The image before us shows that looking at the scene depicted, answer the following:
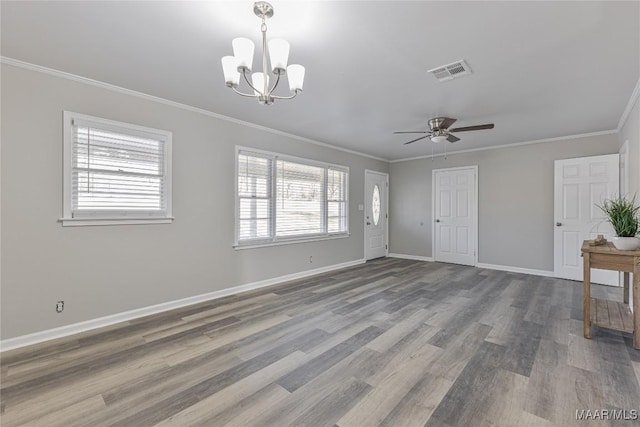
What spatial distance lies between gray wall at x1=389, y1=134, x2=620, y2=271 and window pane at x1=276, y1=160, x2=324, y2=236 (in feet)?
9.39

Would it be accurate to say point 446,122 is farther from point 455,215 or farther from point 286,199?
point 455,215

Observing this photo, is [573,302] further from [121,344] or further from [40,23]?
[40,23]

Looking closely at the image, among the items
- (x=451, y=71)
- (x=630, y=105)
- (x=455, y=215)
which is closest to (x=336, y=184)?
(x=455, y=215)

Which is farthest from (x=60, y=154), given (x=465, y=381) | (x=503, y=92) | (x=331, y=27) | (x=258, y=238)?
(x=503, y=92)

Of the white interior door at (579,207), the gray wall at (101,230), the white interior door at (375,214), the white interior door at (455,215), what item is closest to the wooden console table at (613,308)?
the white interior door at (579,207)

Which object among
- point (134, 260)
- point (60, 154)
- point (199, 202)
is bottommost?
point (134, 260)

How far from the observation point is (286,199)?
5051 mm

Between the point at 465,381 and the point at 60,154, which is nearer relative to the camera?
the point at 465,381

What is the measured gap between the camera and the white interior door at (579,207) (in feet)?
15.4

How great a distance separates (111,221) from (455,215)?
6.26 m

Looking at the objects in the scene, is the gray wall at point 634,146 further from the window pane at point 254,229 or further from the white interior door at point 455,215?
the window pane at point 254,229

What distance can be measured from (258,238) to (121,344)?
2.25 meters

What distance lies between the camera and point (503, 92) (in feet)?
10.6

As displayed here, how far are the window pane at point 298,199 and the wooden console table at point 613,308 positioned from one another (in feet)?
12.6
